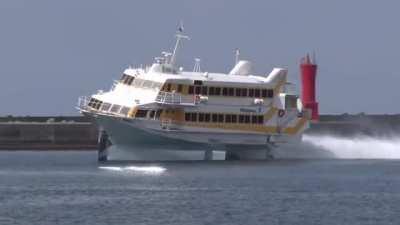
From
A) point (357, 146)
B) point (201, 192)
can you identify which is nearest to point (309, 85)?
point (357, 146)

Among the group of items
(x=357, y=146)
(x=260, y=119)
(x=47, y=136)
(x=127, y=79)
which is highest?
(x=127, y=79)

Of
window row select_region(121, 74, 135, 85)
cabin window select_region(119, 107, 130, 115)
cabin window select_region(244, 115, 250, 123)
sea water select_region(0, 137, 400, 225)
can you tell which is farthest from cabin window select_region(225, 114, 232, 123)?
window row select_region(121, 74, 135, 85)

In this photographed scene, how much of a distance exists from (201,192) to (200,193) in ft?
1.04

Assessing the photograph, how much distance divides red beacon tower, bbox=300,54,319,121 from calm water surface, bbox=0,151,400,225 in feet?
15.9

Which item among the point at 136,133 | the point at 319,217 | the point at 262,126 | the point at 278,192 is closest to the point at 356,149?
the point at 262,126

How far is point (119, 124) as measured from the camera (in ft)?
253

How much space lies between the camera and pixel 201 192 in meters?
64.1

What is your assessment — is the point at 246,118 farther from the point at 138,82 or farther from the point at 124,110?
the point at 124,110

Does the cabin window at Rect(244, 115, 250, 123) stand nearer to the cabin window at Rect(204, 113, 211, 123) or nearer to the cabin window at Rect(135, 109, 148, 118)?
the cabin window at Rect(204, 113, 211, 123)

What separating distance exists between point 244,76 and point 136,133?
7052 millimetres

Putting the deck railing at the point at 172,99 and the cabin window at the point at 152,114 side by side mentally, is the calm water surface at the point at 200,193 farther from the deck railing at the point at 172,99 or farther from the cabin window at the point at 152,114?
the deck railing at the point at 172,99

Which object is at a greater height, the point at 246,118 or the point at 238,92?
the point at 238,92

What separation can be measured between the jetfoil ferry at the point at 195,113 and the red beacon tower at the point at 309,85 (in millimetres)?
4496

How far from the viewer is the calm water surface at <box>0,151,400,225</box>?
56.5 m
